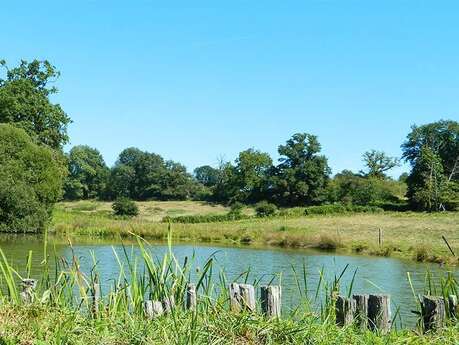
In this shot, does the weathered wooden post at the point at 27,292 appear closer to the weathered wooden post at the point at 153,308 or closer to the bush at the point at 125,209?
the weathered wooden post at the point at 153,308

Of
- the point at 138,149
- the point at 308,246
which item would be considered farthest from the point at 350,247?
the point at 138,149

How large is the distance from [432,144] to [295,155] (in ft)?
58.4

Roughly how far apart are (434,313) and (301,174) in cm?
7712

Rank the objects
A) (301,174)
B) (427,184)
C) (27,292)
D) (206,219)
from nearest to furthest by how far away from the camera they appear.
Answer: (27,292) < (206,219) < (427,184) < (301,174)

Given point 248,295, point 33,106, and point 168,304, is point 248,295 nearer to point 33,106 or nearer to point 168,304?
point 168,304

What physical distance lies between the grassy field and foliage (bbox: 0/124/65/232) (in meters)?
2.13

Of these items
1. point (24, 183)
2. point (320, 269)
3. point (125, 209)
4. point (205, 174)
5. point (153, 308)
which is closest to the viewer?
point (153, 308)

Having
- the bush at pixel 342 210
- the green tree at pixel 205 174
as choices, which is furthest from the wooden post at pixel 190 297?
the green tree at pixel 205 174

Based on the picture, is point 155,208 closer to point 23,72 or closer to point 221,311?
point 23,72

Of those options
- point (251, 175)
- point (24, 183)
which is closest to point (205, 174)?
point (251, 175)

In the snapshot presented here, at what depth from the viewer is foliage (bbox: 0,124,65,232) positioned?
42.1 metres

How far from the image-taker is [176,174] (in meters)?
97.1

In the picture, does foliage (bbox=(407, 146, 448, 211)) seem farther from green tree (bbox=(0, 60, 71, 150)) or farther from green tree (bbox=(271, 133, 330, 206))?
green tree (bbox=(0, 60, 71, 150))

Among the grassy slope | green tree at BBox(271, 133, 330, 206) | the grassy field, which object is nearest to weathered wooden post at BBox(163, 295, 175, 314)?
the grassy slope
